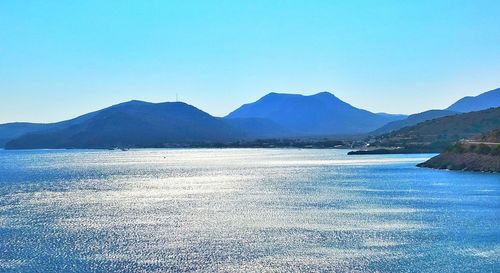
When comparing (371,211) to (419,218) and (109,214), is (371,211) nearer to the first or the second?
(419,218)

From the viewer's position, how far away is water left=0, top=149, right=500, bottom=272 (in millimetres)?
36875

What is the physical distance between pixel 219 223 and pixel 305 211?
9695 millimetres

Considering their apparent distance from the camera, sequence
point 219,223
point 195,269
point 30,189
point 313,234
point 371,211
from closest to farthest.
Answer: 1. point 195,269
2. point 313,234
3. point 219,223
4. point 371,211
5. point 30,189

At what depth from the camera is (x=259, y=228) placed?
48812mm

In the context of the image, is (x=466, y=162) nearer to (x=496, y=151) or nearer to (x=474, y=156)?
(x=474, y=156)

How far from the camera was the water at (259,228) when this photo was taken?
36.9m

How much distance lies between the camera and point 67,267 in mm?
36375

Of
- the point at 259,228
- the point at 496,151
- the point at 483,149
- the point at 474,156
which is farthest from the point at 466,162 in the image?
the point at 259,228

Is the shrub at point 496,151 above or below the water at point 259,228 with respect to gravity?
above

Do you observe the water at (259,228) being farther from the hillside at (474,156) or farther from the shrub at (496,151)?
the shrub at (496,151)

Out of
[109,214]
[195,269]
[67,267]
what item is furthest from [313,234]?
[109,214]

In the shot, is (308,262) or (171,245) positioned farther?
(171,245)

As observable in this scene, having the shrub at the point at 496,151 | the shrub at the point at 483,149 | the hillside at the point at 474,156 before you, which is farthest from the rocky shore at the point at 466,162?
the shrub at the point at 483,149

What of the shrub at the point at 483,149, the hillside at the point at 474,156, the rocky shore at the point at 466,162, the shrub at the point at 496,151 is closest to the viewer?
the rocky shore at the point at 466,162
